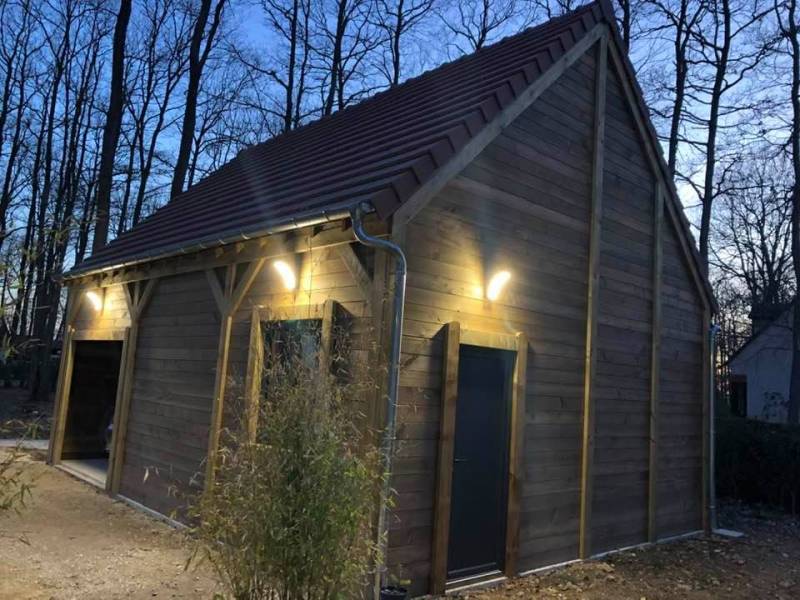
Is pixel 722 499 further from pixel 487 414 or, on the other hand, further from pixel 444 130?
pixel 444 130

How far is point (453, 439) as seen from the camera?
5066 mm

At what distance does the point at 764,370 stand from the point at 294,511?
22782mm

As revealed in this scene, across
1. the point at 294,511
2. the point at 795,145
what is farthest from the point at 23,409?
the point at 795,145

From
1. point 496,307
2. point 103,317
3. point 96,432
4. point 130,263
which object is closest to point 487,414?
point 496,307

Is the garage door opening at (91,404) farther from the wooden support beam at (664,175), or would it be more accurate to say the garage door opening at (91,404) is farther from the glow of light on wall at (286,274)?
the wooden support beam at (664,175)

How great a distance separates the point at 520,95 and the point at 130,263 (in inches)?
205

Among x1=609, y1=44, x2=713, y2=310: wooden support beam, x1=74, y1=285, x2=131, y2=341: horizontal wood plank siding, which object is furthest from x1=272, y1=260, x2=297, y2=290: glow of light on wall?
x1=609, y1=44, x2=713, y2=310: wooden support beam

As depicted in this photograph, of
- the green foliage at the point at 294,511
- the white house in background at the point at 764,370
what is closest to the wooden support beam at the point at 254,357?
the green foliage at the point at 294,511

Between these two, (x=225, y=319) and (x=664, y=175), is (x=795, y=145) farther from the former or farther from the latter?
(x=225, y=319)

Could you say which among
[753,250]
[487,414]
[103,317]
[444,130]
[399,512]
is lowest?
[399,512]

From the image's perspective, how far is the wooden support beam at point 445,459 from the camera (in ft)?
16.0

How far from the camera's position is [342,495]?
10.9ft

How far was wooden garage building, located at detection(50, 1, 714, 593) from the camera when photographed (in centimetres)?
501

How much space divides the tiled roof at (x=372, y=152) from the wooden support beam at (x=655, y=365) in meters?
2.53
